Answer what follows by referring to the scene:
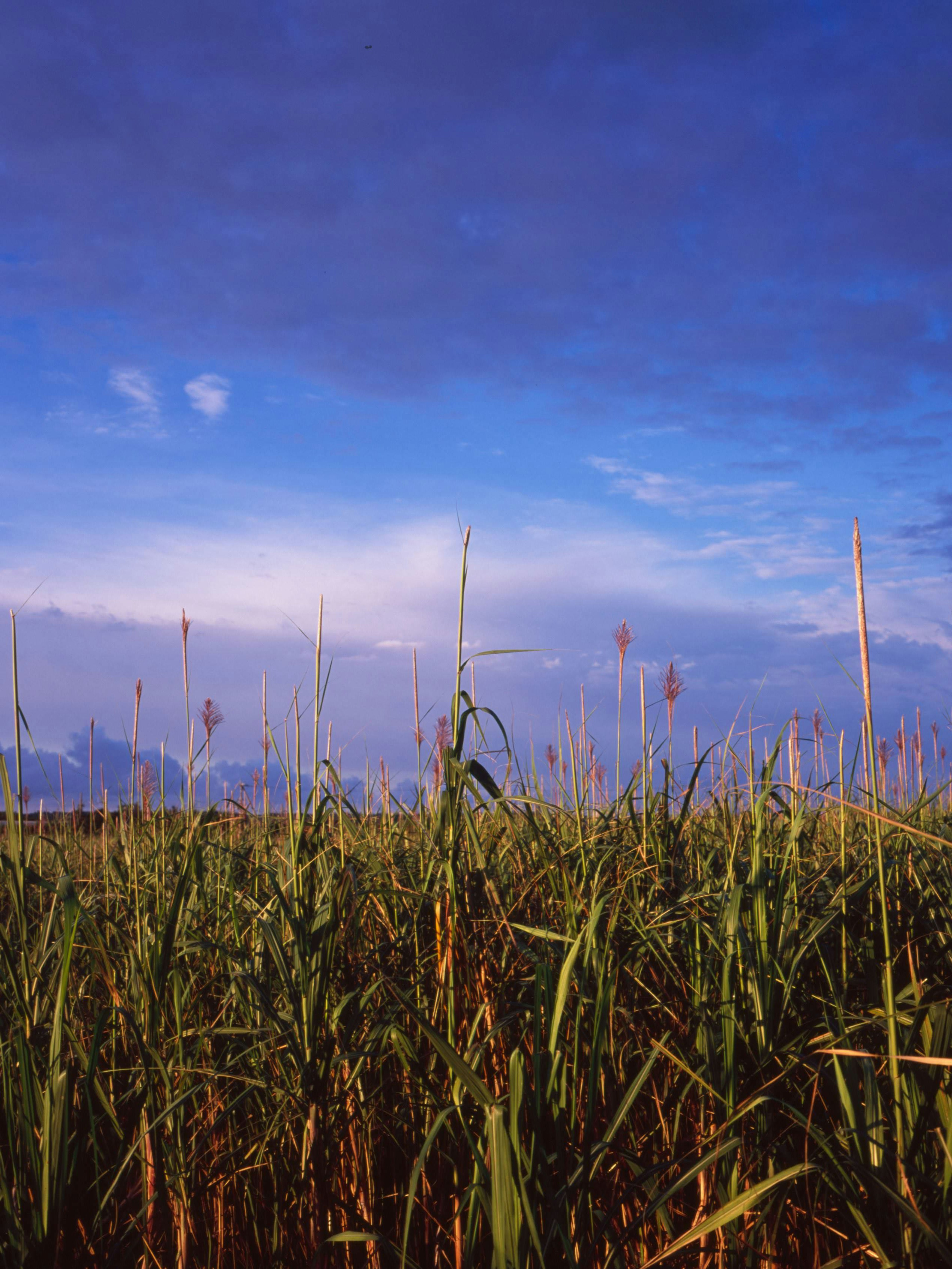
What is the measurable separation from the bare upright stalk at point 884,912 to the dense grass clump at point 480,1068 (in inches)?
1.0

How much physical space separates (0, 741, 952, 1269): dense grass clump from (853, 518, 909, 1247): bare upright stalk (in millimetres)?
24

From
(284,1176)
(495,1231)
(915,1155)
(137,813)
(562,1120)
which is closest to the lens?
(495,1231)

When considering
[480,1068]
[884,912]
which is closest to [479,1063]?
[480,1068]

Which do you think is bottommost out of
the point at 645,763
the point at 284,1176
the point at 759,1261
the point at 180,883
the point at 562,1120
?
the point at 759,1261

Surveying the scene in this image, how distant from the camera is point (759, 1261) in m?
2.02

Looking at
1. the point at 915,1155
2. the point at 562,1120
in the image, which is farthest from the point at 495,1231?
the point at 915,1155

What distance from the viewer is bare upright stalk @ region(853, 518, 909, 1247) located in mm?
1770

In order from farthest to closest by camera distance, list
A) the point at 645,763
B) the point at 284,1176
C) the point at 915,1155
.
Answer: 1. the point at 645,763
2. the point at 284,1176
3. the point at 915,1155

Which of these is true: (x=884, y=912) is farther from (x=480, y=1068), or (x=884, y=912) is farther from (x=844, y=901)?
A: (x=480, y=1068)

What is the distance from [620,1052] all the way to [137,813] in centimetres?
217

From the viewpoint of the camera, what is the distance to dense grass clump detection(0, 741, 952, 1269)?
6.03ft

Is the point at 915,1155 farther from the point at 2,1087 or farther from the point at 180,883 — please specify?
the point at 2,1087

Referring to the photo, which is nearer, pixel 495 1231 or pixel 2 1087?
pixel 495 1231

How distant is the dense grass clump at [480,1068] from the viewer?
1.84m
